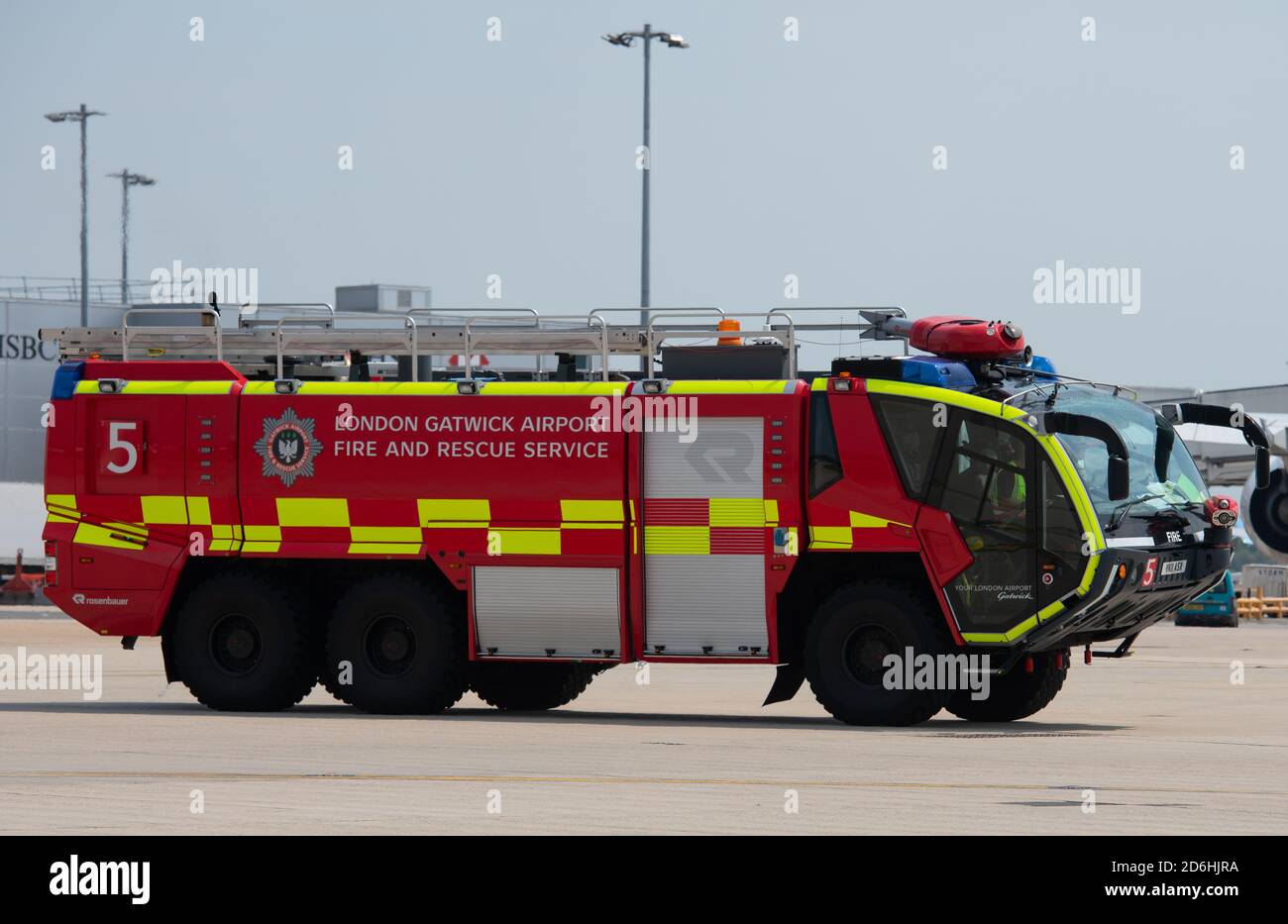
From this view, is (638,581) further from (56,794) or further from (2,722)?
(56,794)

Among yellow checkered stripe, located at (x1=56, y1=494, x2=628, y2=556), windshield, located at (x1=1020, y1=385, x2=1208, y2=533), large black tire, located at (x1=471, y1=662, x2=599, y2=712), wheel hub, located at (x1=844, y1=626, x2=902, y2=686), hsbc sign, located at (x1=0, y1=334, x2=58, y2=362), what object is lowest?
large black tire, located at (x1=471, y1=662, x2=599, y2=712)

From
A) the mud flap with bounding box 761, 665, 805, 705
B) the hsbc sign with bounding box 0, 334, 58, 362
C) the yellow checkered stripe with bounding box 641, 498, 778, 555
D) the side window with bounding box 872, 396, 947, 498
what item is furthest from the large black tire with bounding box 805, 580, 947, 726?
the hsbc sign with bounding box 0, 334, 58, 362

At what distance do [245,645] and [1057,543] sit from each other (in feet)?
25.3

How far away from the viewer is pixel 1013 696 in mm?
19891

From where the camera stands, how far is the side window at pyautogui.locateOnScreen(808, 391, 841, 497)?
61.2 ft

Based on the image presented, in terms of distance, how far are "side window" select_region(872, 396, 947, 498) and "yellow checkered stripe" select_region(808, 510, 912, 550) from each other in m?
0.37

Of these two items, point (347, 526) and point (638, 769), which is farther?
point (347, 526)

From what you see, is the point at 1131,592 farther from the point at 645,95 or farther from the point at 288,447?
the point at 645,95

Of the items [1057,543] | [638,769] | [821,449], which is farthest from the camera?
[821,449]

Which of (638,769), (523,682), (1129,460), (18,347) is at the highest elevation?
(18,347)

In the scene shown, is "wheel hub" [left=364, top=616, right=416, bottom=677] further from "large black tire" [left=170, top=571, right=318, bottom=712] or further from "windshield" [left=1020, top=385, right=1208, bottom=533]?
"windshield" [left=1020, top=385, right=1208, bottom=533]

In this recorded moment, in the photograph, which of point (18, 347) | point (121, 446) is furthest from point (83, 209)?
point (121, 446)

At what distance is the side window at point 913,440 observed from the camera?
18.3 metres

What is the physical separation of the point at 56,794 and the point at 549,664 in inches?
349
